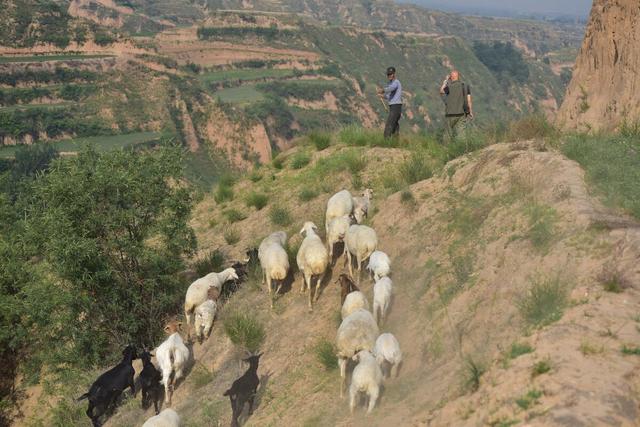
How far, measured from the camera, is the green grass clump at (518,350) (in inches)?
201

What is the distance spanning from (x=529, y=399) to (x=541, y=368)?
349mm

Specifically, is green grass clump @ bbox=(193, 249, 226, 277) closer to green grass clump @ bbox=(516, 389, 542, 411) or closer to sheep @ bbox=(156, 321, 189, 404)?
sheep @ bbox=(156, 321, 189, 404)

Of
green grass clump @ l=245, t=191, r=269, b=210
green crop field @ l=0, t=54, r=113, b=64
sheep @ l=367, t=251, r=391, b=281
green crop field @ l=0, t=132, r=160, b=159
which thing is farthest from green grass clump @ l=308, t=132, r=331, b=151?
green crop field @ l=0, t=54, r=113, b=64

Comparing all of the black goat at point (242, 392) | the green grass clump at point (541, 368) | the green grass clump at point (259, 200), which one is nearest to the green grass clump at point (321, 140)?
the green grass clump at point (259, 200)

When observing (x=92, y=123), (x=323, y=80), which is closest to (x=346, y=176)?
(x=92, y=123)

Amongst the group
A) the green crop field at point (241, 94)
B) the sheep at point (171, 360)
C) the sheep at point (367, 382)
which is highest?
the sheep at point (367, 382)

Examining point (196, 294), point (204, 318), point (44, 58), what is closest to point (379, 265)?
point (204, 318)

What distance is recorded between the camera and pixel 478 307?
6859 millimetres

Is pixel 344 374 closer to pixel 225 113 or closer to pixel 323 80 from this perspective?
pixel 225 113

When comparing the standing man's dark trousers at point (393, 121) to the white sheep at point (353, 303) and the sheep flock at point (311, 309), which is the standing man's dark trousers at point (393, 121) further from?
the white sheep at point (353, 303)

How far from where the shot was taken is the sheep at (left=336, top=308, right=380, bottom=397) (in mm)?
7117

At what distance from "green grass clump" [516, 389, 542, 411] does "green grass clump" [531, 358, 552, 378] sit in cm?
23

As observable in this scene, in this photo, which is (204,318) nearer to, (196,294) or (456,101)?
(196,294)

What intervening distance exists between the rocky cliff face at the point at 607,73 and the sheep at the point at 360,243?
4.80 metres
